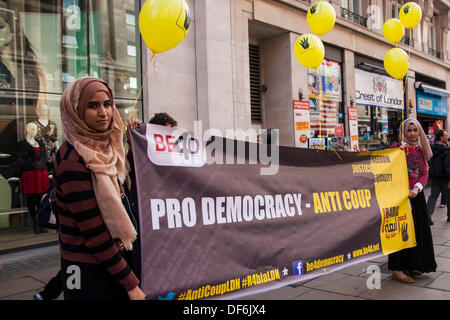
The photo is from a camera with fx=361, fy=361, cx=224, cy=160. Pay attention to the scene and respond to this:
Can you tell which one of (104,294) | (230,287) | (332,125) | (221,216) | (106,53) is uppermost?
(106,53)

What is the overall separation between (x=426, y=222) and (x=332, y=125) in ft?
30.1

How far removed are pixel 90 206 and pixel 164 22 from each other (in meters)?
2.89

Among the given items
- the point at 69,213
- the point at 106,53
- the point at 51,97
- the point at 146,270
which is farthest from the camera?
the point at 106,53

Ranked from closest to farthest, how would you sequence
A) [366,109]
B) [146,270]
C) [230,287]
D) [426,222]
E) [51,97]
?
[146,270], [230,287], [426,222], [51,97], [366,109]

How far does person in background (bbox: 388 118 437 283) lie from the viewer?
14.2 feet

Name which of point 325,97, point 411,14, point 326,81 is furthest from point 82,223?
point 326,81

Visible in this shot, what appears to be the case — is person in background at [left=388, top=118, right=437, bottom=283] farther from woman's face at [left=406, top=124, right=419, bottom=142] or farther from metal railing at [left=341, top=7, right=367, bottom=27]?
metal railing at [left=341, top=7, right=367, bottom=27]

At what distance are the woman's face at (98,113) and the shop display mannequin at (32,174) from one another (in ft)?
18.4

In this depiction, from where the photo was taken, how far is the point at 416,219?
4484 mm

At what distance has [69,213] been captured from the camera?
6.58ft

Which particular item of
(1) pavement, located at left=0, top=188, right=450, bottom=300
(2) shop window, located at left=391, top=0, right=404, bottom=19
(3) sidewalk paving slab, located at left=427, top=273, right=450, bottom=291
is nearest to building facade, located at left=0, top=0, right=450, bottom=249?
(2) shop window, located at left=391, top=0, right=404, bottom=19

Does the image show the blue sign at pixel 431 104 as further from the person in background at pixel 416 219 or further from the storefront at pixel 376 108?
the person in background at pixel 416 219

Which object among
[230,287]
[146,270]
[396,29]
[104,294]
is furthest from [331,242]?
[396,29]

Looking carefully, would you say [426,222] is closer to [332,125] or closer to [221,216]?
[221,216]
